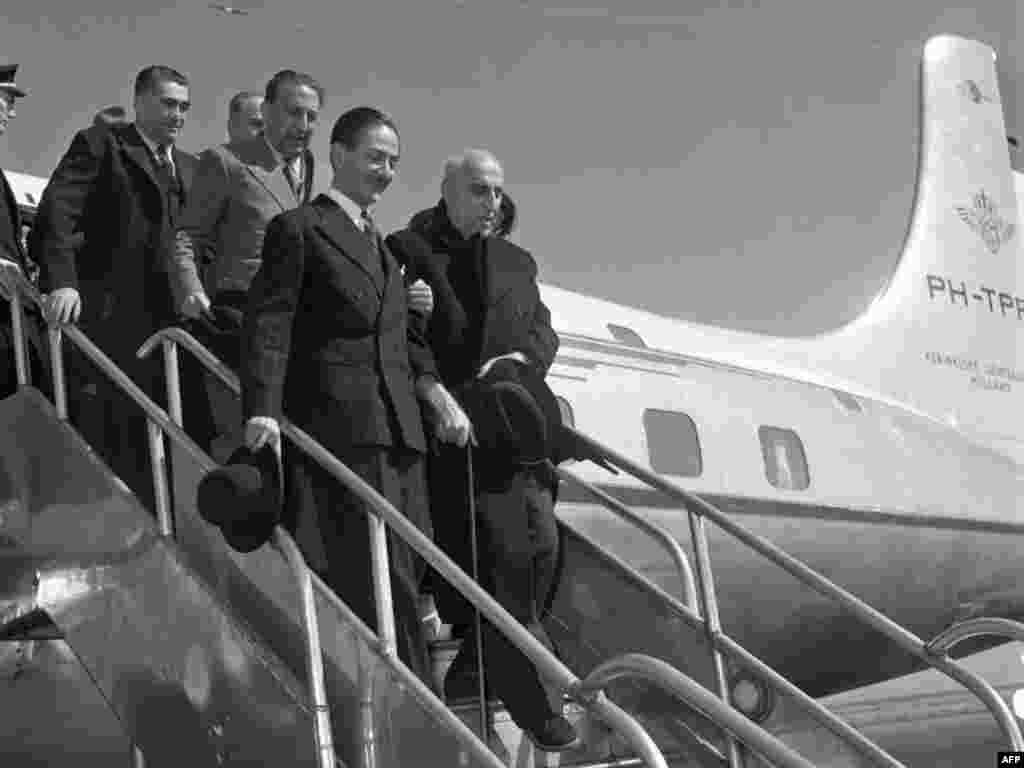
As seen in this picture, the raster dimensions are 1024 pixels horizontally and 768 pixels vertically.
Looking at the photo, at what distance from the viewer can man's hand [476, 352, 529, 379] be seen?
14.7ft

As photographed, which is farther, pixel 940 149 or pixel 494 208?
pixel 940 149

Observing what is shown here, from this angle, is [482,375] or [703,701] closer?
[703,701]

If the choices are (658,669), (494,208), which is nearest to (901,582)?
(494,208)

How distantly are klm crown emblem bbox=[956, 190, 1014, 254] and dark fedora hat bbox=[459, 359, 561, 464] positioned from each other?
1269 centimetres

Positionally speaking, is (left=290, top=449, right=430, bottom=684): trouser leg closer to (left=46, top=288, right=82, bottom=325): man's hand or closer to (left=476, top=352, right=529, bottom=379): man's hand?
(left=476, top=352, right=529, bottom=379): man's hand

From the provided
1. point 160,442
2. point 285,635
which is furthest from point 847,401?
point 285,635

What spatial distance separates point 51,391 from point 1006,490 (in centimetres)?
801

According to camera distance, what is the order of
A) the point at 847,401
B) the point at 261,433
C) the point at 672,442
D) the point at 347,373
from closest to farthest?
1. the point at 261,433
2. the point at 347,373
3. the point at 672,442
4. the point at 847,401

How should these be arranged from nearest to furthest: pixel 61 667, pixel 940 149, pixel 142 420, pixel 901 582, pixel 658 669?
pixel 658 669 < pixel 142 420 < pixel 61 667 < pixel 901 582 < pixel 940 149

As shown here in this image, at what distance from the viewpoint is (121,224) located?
502 cm

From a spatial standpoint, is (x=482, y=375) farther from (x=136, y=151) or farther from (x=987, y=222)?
(x=987, y=222)

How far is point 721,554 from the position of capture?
8.59 meters

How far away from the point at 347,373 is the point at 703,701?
4.52 feet

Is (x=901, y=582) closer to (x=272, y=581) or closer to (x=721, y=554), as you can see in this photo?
(x=721, y=554)
